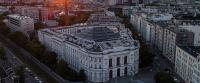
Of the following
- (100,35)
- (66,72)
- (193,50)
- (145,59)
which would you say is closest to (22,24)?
(100,35)

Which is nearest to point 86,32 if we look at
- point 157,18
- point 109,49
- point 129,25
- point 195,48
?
point 109,49

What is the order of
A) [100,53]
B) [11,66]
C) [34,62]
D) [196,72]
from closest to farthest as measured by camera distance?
[196,72] → [100,53] → [11,66] → [34,62]

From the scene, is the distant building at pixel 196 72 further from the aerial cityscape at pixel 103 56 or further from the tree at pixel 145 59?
the tree at pixel 145 59

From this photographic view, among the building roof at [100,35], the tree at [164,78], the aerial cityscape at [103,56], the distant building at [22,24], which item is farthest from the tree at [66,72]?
the distant building at [22,24]

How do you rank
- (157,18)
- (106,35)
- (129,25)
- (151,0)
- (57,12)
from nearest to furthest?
1. (106,35)
2. (157,18)
3. (129,25)
4. (57,12)
5. (151,0)

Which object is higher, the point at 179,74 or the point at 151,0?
the point at 151,0

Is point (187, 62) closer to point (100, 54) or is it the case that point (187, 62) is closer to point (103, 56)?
point (103, 56)

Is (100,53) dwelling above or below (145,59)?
above

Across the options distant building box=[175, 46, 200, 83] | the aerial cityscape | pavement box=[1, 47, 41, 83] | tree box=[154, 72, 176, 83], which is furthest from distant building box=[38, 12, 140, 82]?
pavement box=[1, 47, 41, 83]

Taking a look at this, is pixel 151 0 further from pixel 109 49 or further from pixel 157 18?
pixel 109 49
